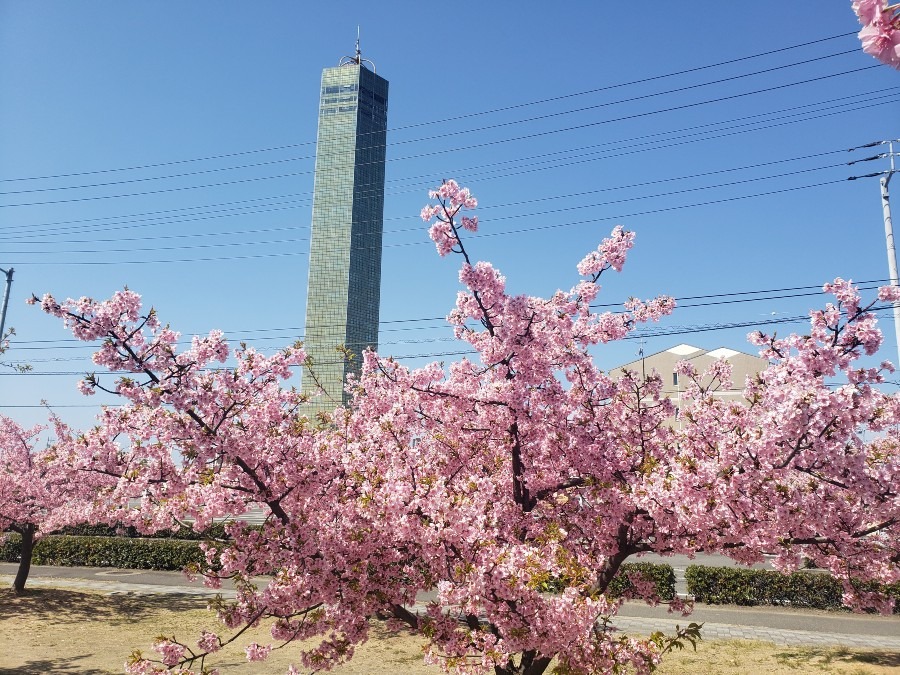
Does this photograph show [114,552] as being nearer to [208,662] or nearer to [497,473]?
[208,662]

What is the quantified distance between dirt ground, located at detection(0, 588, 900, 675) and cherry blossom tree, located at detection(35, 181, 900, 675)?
5739 millimetres

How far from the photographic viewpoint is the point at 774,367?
6.38 meters

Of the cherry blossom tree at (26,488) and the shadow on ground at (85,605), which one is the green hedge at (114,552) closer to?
the shadow on ground at (85,605)

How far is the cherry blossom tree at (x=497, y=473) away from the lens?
5.80 m

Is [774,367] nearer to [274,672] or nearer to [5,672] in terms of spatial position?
[274,672]

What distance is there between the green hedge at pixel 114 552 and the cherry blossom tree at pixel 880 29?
2837cm

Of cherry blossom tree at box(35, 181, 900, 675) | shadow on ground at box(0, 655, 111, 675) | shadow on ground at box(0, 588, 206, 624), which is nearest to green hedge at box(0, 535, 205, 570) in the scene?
shadow on ground at box(0, 588, 206, 624)

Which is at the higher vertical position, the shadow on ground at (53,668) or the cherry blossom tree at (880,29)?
the cherry blossom tree at (880,29)

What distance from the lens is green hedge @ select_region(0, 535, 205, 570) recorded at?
26.3m

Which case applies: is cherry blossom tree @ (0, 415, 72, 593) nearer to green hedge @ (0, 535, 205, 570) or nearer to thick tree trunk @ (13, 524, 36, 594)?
thick tree trunk @ (13, 524, 36, 594)

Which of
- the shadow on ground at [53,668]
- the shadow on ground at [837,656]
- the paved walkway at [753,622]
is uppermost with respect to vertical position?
the shadow on ground at [837,656]

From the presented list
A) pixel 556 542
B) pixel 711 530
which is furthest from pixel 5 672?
pixel 711 530

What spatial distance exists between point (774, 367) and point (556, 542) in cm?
295

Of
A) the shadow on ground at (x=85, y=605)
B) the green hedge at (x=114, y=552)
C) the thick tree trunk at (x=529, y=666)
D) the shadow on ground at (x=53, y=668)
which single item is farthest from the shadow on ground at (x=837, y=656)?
the green hedge at (x=114, y=552)
